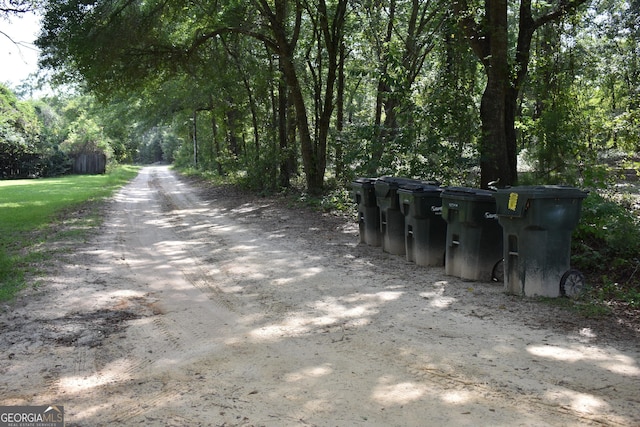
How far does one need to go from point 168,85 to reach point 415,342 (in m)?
25.6

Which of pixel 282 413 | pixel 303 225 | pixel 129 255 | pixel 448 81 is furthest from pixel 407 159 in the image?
pixel 282 413

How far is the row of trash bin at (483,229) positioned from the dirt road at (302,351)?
0.37 m

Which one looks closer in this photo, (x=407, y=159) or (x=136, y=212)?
(x=407, y=159)

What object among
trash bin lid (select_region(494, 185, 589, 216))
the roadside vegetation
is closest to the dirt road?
trash bin lid (select_region(494, 185, 589, 216))

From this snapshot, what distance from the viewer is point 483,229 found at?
7.44 metres

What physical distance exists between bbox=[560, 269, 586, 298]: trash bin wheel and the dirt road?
0.47 m

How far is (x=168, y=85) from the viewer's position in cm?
2777

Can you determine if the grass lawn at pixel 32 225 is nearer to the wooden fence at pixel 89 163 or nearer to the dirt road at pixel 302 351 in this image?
the dirt road at pixel 302 351

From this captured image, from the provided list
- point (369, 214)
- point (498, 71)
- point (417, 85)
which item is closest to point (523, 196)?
point (369, 214)

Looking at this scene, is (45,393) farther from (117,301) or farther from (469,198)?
(469,198)

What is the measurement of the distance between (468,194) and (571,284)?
1.79 metres

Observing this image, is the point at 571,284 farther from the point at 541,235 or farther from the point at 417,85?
the point at 417,85

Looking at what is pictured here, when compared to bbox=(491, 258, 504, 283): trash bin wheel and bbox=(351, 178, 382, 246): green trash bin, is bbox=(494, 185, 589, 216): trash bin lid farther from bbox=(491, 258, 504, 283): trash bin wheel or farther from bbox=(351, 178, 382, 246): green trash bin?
bbox=(351, 178, 382, 246): green trash bin

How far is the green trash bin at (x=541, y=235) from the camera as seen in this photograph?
20.6 ft
